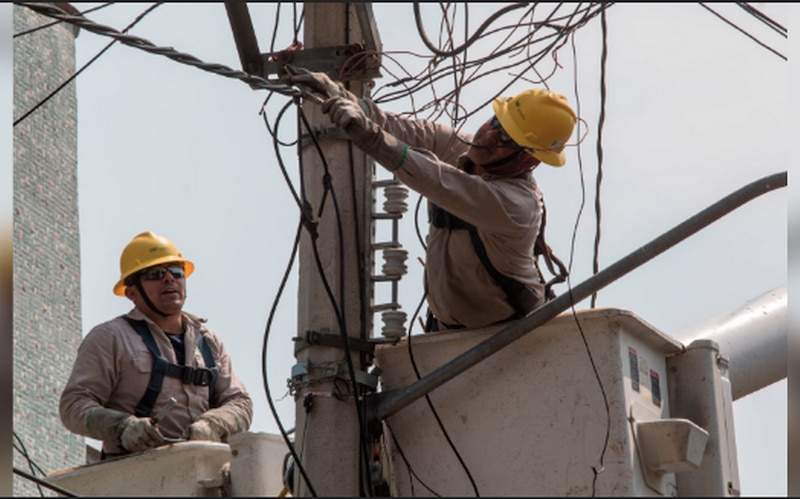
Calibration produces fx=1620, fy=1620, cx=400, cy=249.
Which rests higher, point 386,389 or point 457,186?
point 457,186

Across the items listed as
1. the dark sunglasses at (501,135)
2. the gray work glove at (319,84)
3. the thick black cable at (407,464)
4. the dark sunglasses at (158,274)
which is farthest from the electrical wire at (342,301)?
the dark sunglasses at (158,274)

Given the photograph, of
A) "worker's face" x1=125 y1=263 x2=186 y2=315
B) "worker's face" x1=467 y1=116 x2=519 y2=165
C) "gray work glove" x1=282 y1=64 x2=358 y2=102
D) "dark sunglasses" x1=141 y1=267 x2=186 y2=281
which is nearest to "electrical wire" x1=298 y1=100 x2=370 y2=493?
"gray work glove" x1=282 y1=64 x2=358 y2=102

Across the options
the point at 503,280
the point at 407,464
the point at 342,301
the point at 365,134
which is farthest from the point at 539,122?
the point at 407,464

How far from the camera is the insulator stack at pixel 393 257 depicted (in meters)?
7.30

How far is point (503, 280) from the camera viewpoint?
7.23 meters

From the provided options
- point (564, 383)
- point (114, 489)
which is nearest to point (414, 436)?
point (564, 383)

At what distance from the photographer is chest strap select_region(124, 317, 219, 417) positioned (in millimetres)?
7879

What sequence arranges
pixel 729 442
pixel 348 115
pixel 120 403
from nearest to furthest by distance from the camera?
1. pixel 348 115
2. pixel 729 442
3. pixel 120 403

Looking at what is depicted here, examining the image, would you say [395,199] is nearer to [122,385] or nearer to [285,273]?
[285,273]

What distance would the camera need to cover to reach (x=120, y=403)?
7883 millimetres

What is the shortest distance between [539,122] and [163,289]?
2255 millimetres

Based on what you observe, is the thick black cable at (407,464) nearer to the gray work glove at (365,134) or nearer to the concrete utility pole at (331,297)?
the concrete utility pole at (331,297)

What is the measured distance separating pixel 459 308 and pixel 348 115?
1.09 metres

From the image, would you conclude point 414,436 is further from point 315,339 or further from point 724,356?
point 724,356
